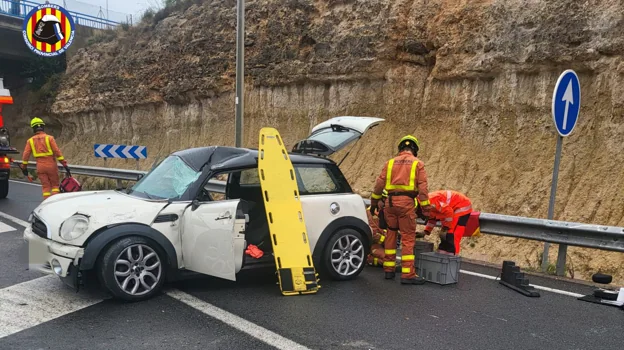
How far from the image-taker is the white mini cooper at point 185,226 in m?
4.93

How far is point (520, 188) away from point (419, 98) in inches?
159

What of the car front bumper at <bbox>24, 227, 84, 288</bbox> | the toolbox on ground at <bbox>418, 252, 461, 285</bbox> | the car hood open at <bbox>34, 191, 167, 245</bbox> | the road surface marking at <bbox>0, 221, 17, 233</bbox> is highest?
the car hood open at <bbox>34, 191, 167, 245</bbox>

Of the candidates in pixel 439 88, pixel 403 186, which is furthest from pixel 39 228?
pixel 439 88

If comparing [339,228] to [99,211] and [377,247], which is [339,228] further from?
[99,211]

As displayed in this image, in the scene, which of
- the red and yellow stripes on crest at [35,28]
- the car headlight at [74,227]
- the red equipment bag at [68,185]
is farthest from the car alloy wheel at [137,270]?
the red and yellow stripes on crest at [35,28]

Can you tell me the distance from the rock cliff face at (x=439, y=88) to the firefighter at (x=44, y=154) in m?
7.67

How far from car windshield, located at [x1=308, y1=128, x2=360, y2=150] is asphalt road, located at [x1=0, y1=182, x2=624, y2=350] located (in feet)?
5.79

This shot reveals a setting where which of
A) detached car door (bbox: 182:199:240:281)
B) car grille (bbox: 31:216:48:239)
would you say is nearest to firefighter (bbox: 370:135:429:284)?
detached car door (bbox: 182:199:240:281)

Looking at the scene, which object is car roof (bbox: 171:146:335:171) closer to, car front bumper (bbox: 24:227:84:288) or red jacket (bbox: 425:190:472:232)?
car front bumper (bbox: 24:227:84:288)

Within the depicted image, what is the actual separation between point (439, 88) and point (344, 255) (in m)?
8.48

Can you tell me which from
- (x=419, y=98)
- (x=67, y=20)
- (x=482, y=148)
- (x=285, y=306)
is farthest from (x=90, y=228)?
(x=67, y=20)

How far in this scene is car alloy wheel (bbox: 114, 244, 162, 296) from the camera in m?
4.95

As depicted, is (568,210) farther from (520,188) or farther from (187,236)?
(187,236)

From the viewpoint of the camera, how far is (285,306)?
5102mm
